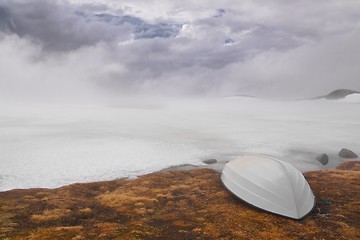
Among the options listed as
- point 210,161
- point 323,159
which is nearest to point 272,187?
point 210,161

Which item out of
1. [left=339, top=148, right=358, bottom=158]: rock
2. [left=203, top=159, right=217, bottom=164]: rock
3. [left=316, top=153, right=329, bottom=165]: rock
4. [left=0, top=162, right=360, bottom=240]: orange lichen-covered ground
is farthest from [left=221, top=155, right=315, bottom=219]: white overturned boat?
[left=339, top=148, right=358, bottom=158]: rock

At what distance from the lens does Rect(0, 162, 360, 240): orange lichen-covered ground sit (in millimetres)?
17000

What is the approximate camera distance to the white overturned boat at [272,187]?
19602 millimetres

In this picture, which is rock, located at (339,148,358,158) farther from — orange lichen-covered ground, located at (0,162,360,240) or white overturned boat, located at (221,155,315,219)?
white overturned boat, located at (221,155,315,219)

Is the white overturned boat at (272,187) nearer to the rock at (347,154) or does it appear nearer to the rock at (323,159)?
the rock at (323,159)

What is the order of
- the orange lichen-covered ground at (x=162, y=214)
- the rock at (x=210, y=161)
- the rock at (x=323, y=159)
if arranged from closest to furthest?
1. the orange lichen-covered ground at (x=162, y=214)
2. the rock at (x=210, y=161)
3. the rock at (x=323, y=159)

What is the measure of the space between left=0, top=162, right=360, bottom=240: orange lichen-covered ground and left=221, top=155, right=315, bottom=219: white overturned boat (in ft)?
1.94

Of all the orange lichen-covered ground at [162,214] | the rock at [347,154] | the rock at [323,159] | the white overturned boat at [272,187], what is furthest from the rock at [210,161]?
the rock at [347,154]

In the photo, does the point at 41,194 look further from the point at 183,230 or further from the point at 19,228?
the point at 183,230

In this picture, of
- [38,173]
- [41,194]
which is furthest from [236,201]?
[38,173]

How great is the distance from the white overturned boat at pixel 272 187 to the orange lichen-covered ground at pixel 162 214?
59 cm

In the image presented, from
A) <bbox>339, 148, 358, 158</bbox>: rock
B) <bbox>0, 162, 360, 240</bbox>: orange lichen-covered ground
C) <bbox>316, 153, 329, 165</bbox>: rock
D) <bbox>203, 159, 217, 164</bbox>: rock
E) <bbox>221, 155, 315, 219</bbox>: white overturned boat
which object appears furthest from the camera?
<bbox>339, 148, 358, 158</bbox>: rock

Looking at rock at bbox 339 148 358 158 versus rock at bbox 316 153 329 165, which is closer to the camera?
rock at bbox 316 153 329 165

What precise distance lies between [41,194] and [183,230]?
1273cm
